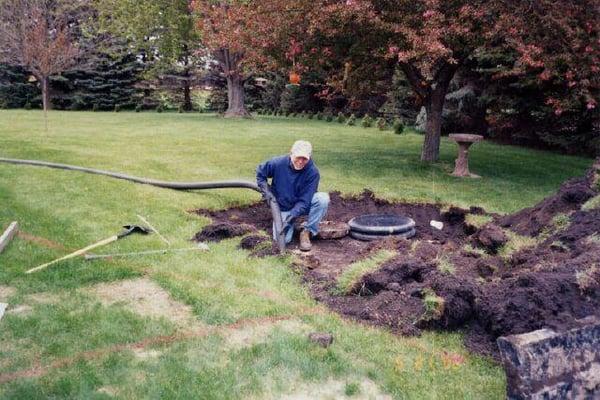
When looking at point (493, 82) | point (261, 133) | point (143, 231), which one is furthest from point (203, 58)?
point (143, 231)

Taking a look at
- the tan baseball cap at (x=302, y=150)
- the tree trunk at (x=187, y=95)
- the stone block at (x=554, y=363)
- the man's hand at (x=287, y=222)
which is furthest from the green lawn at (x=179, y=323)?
the tree trunk at (x=187, y=95)

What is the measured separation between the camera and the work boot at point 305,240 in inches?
228

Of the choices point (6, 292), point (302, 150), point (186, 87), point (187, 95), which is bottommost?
point (6, 292)

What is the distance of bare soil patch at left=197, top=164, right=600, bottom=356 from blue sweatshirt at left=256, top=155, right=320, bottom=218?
447 millimetres

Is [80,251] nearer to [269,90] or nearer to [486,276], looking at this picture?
[486,276]

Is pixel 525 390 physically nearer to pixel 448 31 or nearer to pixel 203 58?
pixel 448 31

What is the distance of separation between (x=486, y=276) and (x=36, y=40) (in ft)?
46.2

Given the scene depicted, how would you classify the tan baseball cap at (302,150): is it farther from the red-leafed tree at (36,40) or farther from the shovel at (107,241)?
the red-leafed tree at (36,40)

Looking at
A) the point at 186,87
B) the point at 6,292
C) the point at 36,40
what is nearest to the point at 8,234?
the point at 6,292

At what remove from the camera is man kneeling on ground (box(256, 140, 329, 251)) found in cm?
598

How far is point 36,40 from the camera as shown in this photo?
14758 millimetres

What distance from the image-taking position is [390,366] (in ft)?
11.0

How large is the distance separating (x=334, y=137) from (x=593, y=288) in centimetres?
1430

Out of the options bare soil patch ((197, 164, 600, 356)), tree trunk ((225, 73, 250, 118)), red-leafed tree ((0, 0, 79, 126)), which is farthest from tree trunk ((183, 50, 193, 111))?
bare soil patch ((197, 164, 600, 356))
